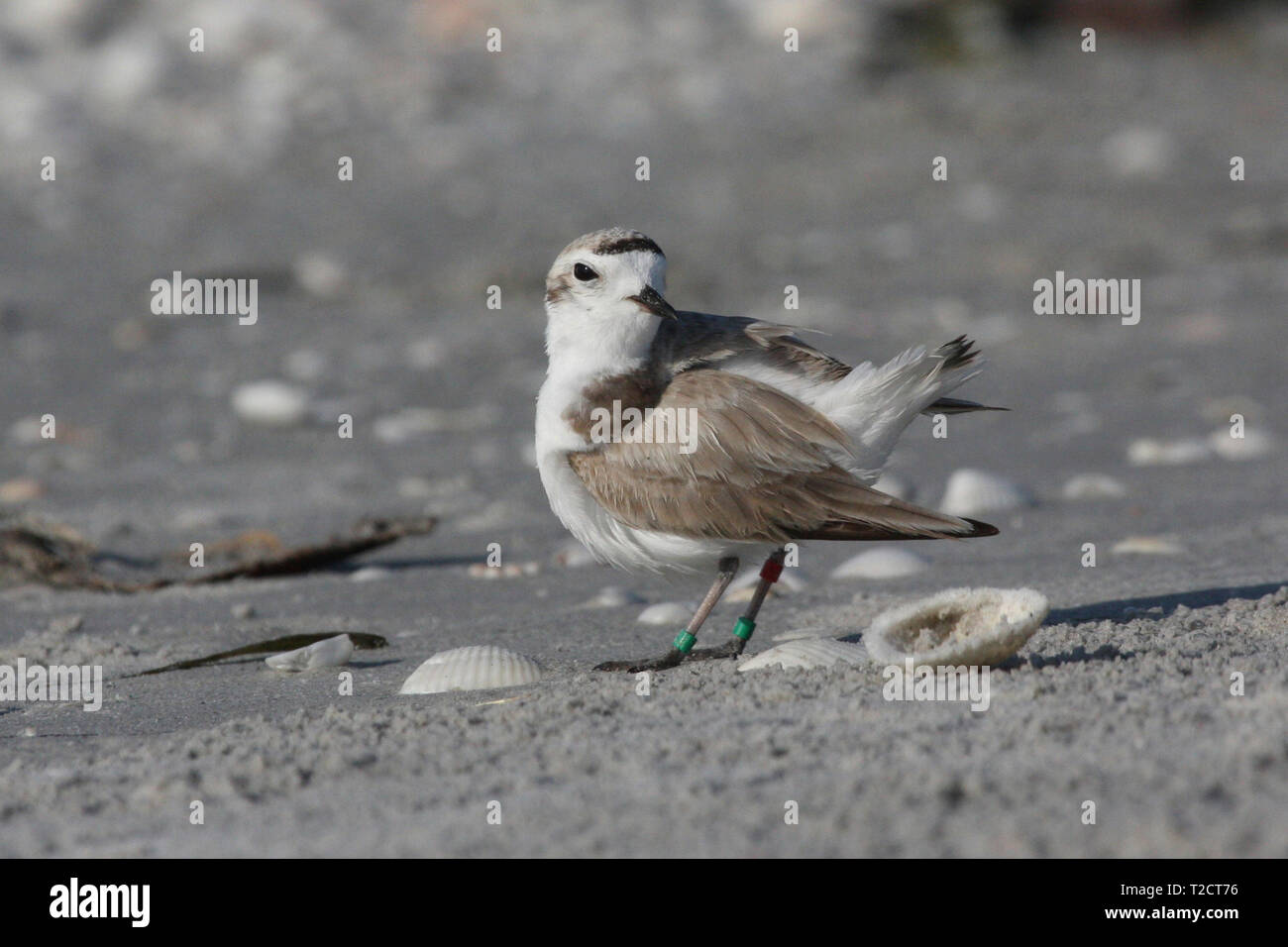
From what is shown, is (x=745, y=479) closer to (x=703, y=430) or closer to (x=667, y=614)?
(x=703, y=430)

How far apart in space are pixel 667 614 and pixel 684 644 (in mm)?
727

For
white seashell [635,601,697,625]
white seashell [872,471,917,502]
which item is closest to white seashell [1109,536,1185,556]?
white seashell [872,471,917,502]

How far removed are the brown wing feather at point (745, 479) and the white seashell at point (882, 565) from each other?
4.18ft

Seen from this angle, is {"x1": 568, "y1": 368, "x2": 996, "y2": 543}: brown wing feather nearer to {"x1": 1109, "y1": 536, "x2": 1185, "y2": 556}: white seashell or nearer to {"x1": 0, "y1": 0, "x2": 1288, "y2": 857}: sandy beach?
{"x1": 0, "y1": 0, "x2": 1288, "y2": 857}: sandy beach

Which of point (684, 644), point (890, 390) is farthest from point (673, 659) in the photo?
point (890, 390)

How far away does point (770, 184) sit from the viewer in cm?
1188

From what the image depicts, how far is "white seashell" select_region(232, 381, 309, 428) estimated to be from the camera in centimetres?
748

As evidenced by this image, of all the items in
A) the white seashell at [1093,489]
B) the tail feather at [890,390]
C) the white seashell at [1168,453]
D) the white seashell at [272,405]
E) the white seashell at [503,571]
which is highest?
the white seashell at [272,405]

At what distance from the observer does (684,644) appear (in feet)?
12.2

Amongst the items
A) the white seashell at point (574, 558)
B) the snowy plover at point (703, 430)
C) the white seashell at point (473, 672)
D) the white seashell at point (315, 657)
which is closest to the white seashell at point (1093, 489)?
the white seashell at point (574, 558)

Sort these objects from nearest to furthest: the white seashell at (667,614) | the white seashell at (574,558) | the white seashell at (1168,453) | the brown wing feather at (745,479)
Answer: the brown wing feather at (745,479), the white seashell at (667,614), the white seashell at (574,558), the white seashell at (1168,453)

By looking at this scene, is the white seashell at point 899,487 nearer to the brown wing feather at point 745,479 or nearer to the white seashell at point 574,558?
the white seashell at point 574,558

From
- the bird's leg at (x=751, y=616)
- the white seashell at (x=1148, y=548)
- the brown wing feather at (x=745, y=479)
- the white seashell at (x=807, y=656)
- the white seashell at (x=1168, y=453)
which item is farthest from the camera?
the white seashell at (x=1168, y=453)

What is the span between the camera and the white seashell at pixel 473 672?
3.57 metres
